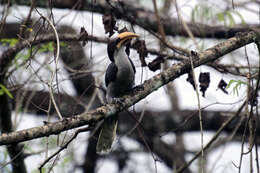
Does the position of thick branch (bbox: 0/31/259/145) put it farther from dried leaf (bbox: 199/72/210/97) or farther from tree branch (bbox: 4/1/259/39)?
tree branch (bbox: 4/1/259/39)

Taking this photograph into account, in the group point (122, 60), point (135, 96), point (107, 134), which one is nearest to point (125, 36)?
point (122, 60)

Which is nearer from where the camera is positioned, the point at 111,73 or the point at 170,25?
the point at 111,73

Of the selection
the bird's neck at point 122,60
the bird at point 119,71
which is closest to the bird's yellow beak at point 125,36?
the bird at point 119,71

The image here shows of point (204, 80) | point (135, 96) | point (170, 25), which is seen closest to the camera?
point (135, 96)

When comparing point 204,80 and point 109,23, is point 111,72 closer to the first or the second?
point 109,23

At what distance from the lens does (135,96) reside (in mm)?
3406

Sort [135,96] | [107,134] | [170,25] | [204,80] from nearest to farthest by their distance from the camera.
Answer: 1. [135,96]
2. [204,80]
3. [107,134]
4. [170,25]

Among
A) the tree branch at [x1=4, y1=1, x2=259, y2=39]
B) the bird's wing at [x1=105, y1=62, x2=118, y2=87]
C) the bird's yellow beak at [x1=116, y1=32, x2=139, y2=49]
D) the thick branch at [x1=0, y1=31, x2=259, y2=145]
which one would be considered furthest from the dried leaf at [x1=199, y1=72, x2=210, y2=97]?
the tree branch at [x1=4, y1=1, x2=259, y2=39]

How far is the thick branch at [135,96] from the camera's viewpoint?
2.86 m

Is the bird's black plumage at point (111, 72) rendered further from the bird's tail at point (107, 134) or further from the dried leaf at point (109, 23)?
the dried leaf at point (109, 23)

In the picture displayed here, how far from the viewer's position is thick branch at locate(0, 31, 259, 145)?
2.86 meters

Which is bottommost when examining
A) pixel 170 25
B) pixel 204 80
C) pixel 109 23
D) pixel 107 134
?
pixel 107 134

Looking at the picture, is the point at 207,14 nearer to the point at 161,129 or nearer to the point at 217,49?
the point at 217,49

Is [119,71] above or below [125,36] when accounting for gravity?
below
